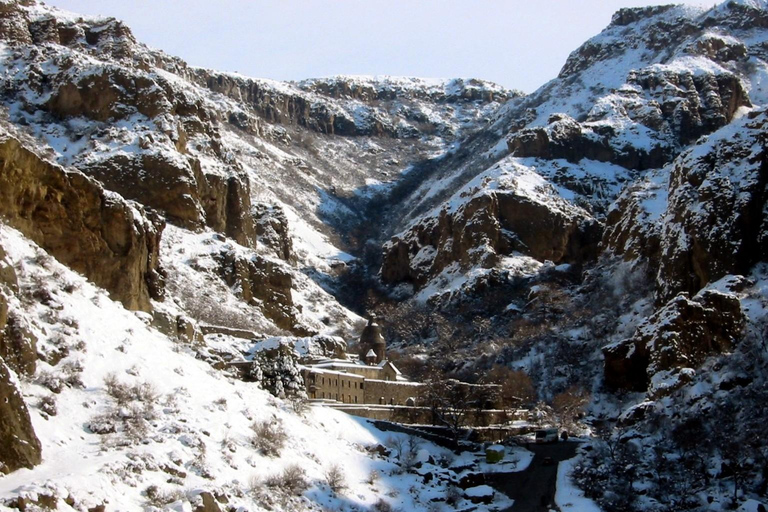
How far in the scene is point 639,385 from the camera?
7838 cm

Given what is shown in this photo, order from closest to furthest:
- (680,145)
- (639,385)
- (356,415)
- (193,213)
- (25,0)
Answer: (356,415) → (639,385) → (193,213) → (25,0) → (680,145)

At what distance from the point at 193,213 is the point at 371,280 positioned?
67.1 m

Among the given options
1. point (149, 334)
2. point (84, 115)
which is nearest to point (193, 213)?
point (84, 115)

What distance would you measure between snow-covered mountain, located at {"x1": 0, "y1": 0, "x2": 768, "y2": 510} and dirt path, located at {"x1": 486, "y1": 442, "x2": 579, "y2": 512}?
2.65 metres

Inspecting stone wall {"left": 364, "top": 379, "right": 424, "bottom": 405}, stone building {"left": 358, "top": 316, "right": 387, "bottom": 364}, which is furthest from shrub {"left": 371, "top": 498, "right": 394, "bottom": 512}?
stone building {"left": 358, "top": 316, "right": 387, "bottom": 364}

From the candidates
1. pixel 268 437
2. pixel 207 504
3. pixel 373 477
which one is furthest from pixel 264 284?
pixel 207 504

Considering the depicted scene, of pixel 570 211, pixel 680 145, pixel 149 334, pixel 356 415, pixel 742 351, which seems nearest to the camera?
pixel 149 334

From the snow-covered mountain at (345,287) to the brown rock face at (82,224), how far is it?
17cm

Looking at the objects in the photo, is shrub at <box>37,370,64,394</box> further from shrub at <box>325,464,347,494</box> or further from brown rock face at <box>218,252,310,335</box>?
brown rock face at <box>218,252,310,335</box>

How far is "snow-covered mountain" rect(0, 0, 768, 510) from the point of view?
123 ft

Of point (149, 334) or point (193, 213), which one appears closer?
point (149, 334)

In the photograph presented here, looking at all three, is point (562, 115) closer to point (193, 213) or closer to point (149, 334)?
point (193, 213)

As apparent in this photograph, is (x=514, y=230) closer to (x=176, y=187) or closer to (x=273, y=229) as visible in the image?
(x=273, y=229)

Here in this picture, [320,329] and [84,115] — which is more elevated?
[84,115]
